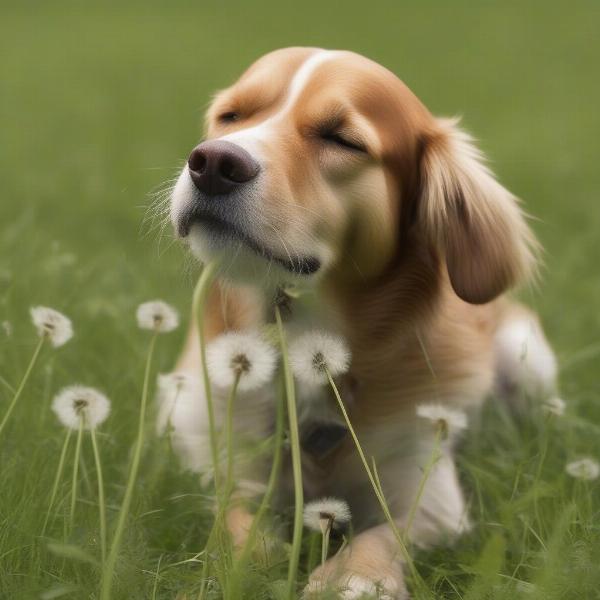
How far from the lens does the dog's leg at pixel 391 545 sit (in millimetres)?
2254

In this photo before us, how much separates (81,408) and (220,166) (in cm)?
66

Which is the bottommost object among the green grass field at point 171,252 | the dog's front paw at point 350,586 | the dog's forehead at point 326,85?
the green grass field at point 171,252

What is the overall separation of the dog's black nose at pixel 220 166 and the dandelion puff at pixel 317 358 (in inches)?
19.6

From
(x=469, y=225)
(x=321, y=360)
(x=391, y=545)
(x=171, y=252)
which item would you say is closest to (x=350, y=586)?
(x=391, y=545)

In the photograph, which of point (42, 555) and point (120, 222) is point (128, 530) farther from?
point (120, 222)

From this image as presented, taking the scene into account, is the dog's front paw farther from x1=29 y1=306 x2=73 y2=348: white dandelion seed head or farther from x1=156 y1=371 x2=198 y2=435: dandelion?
x1=29 y1=306 x2=73 y2=348: white dandelion seed head

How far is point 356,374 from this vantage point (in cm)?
302

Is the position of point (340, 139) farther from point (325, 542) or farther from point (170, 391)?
point (325, 542)

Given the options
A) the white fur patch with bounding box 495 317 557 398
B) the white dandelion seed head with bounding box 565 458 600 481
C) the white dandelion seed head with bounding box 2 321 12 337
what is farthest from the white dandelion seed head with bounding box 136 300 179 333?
the white fur patch with bounding box 495 317 557 398

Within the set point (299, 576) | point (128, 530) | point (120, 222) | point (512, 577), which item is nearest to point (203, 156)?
point (128, 530)

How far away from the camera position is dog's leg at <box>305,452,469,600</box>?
2.25m

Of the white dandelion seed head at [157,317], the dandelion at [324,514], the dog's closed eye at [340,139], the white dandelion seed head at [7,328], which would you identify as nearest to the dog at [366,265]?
the dog's closed eye at [340,139]

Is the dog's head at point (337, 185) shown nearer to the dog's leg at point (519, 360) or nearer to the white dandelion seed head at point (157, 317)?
the white dandelion seed head at point (157, 317)

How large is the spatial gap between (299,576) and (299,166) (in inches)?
39.9
